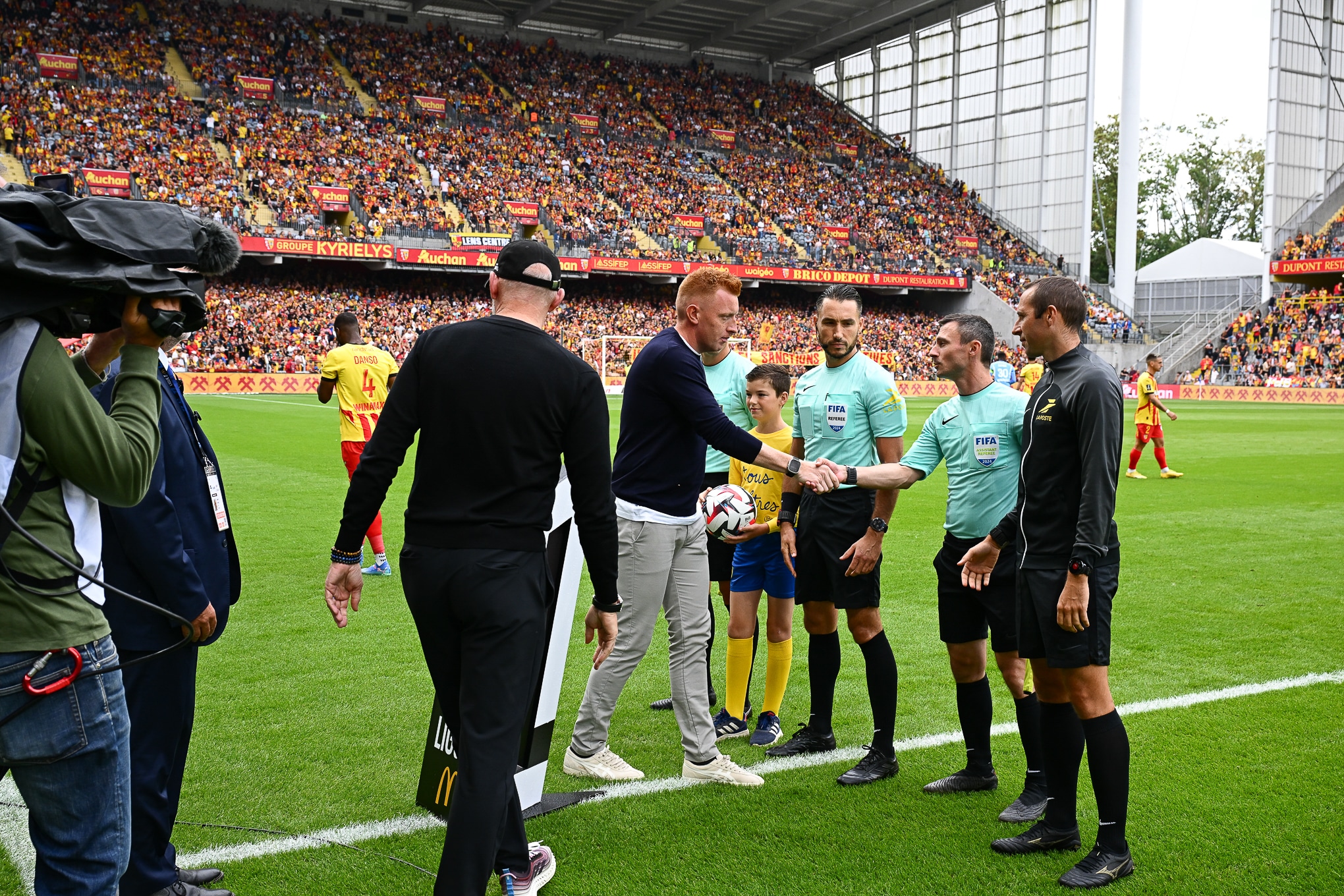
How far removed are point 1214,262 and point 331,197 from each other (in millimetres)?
45709

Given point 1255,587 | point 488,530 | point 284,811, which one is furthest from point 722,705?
point 1255,587

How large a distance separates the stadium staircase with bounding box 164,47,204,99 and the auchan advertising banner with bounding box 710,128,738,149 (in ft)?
83.9

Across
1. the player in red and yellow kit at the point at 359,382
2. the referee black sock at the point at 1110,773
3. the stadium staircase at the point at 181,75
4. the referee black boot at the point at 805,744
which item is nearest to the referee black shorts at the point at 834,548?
the referee black boot at the point at 805,744

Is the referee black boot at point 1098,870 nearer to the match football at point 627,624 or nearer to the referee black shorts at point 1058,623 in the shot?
the match football at point 627,624

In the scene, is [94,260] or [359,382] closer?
[94,260]

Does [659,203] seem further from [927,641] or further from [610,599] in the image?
[610,599]

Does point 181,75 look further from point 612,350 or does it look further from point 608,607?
point 608,607

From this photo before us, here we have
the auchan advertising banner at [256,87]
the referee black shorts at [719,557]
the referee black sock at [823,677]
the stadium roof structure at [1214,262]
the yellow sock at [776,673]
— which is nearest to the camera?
the referee black sock at [823,677]

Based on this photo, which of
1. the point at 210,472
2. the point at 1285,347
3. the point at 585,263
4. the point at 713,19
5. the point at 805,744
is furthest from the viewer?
the point at 713,19

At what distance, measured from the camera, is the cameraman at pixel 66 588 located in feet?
7.27

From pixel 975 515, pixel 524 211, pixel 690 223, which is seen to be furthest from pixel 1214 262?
pixel 975 515

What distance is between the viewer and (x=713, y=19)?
5588 centimetres

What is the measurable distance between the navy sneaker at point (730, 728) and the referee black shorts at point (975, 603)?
1.27 meters

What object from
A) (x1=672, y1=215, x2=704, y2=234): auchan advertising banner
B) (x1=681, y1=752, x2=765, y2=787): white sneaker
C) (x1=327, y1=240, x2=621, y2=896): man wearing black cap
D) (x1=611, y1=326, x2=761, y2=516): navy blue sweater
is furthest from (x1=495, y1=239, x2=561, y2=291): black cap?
(x1=672, y1=215, x2=704, y2=234): auchan advertising banner
